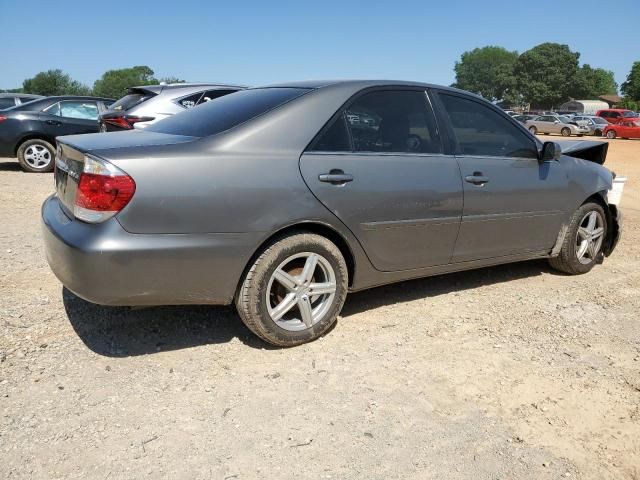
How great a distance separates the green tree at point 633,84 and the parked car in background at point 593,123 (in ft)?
187

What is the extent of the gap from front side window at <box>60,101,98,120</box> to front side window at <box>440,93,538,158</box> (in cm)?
893

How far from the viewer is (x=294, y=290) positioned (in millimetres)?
3314

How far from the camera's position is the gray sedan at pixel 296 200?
111 inches

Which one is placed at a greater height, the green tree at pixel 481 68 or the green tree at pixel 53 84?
the green tree at pixel 481 68

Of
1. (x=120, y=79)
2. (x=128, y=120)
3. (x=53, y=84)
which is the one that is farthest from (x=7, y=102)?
(x=120, y=79)

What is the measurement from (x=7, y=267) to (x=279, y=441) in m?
3.18

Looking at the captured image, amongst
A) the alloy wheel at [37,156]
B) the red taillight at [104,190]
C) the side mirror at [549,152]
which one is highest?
the side mirror at [549,152]

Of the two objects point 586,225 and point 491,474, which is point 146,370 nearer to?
point 491,474

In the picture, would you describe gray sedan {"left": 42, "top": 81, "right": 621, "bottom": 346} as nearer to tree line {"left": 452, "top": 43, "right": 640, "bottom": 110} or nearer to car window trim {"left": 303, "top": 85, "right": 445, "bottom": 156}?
car window trim {"left": 303, "top": 85, "right": 445, "bottom": 156}

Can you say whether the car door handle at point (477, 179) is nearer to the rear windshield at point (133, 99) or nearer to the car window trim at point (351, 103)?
the car window trim at point (351, 103)

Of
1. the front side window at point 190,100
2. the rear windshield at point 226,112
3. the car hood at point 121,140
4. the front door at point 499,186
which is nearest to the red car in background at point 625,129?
the front side window at point 190,100

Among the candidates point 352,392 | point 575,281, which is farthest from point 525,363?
point 575,281

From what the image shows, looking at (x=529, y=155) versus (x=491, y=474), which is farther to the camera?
(x=529, y=155)

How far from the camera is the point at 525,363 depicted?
328 cm
